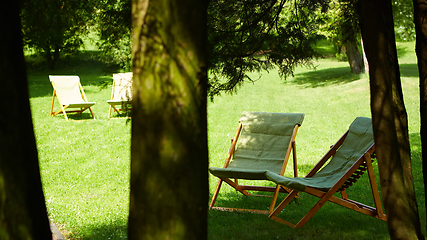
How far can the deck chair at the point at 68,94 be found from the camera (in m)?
9.44

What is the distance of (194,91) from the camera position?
4.98ft

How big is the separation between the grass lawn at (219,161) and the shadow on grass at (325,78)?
41.4 inches

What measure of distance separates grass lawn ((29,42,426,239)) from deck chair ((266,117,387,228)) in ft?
0.75

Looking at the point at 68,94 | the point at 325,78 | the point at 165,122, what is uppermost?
the point at 165,122

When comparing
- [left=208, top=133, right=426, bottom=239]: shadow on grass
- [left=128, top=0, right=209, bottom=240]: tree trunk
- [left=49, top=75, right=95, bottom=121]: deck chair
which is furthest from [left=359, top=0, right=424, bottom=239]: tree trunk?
[left=49, top=75, right=95, bottom=121]: deck chair

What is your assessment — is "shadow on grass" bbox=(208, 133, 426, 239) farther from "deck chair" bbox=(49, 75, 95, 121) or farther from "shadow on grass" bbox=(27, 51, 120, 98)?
"shadow on grass" bbox=(27, 51, 120, 98)

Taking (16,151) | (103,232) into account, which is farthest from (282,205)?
(16,151)

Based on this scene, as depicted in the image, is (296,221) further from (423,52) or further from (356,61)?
(356,61)

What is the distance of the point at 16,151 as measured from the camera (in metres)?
1.86

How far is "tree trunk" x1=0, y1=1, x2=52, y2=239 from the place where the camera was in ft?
5.94

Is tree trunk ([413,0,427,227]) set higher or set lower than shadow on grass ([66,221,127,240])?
higher

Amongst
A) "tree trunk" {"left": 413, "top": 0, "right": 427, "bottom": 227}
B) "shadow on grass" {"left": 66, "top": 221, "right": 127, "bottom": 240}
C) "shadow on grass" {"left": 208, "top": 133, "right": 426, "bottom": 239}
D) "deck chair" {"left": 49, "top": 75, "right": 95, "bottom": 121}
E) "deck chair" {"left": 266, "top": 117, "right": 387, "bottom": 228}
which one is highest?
"tree trunk" {"left": 413, "top": 0, "right": 427, "bottom": 227}

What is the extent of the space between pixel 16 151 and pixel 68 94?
8461mm

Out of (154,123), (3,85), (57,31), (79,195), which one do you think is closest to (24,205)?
(3,85)
